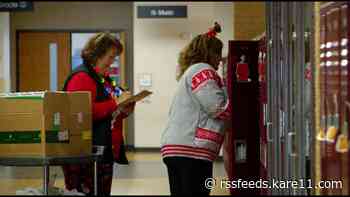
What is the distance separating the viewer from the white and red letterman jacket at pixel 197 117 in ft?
11.3

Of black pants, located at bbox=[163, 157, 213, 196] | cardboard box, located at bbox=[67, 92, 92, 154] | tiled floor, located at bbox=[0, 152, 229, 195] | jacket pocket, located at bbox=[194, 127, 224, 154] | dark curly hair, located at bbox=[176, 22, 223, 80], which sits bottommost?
tiled floor, located at bbox=[0, 152, 229, 195]

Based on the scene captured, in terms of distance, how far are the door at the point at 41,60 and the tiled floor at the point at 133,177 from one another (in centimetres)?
224

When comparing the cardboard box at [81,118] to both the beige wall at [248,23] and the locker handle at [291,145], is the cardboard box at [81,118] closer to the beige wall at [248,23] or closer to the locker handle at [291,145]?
the locker handle at [291,145]

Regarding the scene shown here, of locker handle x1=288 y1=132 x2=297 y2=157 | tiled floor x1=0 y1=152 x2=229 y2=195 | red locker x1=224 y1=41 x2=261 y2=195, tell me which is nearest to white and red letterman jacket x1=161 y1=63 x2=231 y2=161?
locker handle x1=288 y1=132 x2=297 y2=157

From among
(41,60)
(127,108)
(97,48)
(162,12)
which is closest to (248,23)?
(162,12)

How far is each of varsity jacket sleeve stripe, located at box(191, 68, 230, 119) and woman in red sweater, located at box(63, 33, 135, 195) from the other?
0.56 metres

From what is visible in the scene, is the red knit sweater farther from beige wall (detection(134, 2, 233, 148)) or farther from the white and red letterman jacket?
beige wall (detection(134, 2, 233, 148))

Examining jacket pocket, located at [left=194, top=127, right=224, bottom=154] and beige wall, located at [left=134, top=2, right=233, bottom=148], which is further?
beige wall, located at [left=134, top=2, right=233, bottom=148]

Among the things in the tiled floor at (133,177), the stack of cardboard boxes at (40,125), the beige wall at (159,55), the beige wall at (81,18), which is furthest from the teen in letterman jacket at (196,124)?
the beige wall at (81,18)

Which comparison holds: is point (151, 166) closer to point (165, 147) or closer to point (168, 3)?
point (168, 3)

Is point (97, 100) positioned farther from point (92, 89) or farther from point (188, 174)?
point (188, 174)

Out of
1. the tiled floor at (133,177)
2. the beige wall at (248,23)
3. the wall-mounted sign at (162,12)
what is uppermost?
the wall-mounted sign at (162,12)

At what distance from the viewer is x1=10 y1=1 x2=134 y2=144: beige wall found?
11219mm

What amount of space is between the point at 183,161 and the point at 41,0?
7695 millimetres
